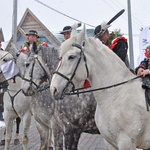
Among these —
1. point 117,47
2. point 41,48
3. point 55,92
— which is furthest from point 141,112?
point 41,48

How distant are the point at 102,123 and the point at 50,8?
14.7 m

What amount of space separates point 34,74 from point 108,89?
1.82 metres

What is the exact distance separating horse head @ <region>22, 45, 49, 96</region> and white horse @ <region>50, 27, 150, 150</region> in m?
1.60

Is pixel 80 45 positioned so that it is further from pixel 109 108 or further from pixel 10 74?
pixel 10 74

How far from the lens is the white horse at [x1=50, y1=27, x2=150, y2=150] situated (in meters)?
3.49

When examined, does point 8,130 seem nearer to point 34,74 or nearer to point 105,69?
point 34,74

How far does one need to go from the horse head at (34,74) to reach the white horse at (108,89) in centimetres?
160

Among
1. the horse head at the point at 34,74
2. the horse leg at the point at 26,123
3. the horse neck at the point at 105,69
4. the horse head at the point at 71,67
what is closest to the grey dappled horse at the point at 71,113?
the horse head at the point at 34,74

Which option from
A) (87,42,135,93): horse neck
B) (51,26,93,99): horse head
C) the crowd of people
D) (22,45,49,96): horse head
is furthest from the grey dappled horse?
(51,26,93,99): horse head

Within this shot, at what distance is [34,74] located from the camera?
5125mm

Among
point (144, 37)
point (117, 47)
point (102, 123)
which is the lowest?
point (102, 123)

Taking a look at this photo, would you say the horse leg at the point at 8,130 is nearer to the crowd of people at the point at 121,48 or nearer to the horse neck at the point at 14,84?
the horse neck at the point at 14,84

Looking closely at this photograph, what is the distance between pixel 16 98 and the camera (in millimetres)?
6086

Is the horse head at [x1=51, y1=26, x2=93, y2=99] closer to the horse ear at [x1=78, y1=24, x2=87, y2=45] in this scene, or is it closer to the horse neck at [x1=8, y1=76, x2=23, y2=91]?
the horse ear at [x1=78, y1=24, x2=87, y2=45]
